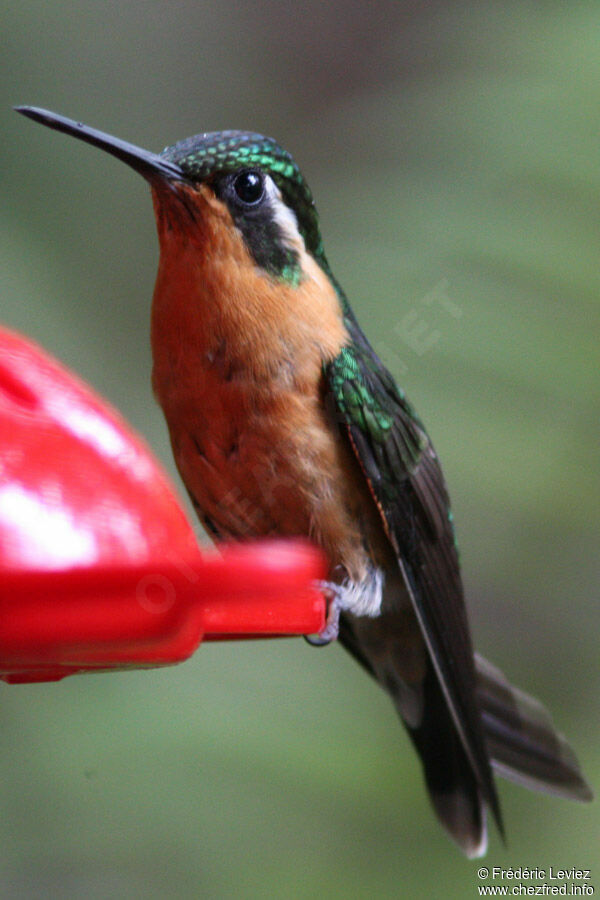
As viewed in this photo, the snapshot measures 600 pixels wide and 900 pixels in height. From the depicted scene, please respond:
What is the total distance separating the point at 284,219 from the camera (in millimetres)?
1995

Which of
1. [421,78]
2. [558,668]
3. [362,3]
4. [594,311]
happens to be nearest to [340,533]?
[594,311]

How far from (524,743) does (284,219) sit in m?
1.44

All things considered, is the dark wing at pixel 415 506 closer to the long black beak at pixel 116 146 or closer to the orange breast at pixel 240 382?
the orange breast at pixel 240 382

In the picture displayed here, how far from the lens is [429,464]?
233cm

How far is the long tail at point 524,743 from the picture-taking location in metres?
2.63

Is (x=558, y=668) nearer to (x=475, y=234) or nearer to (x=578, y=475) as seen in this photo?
(x=578, y=475)

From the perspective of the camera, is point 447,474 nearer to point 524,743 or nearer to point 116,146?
point 524,743

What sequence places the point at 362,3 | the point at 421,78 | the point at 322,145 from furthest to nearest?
the point at 362,3 → the point at 322,145 → the point at 421,78

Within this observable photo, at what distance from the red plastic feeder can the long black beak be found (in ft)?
0.97

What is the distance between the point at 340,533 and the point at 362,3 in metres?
3.41

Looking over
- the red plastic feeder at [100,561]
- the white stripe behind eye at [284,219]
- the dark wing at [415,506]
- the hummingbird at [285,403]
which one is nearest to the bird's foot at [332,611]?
the hummingbird at [285,403]

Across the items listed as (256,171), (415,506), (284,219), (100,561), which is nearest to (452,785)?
(415,506)

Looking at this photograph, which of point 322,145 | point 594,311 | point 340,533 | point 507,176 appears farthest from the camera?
point 322,145

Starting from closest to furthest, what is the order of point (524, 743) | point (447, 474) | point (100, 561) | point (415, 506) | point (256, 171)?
point (100, 561), point (256, 171), point (415, 506), point (524, 743), point (447, 474)
